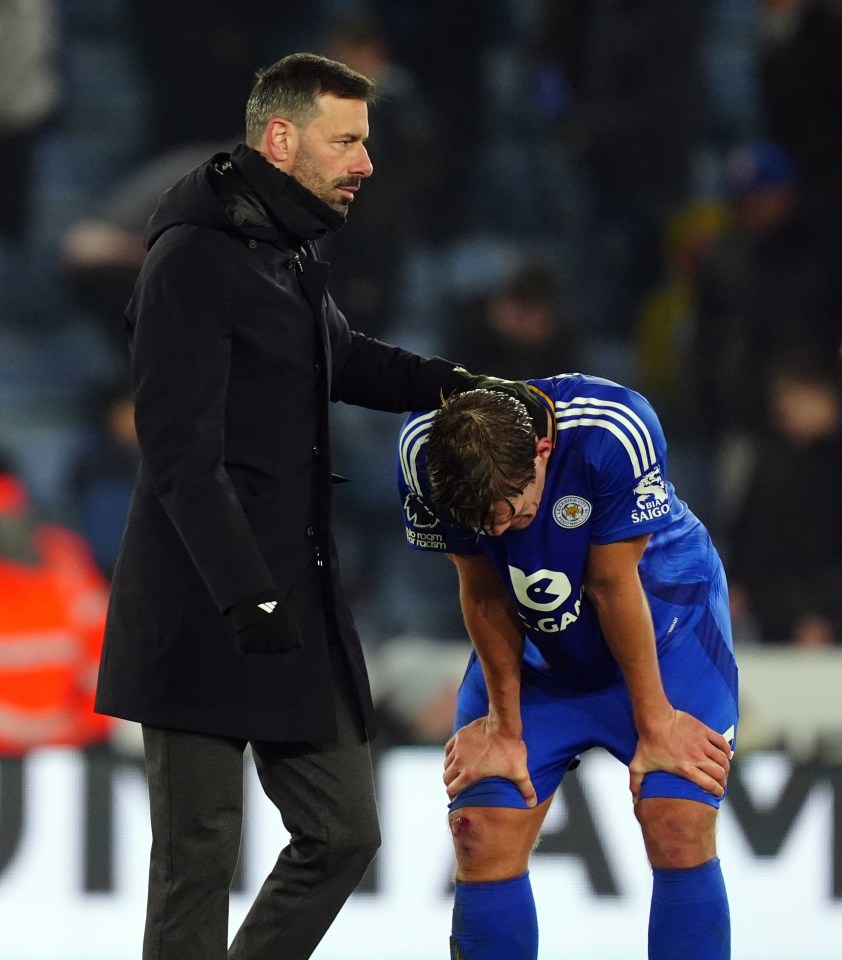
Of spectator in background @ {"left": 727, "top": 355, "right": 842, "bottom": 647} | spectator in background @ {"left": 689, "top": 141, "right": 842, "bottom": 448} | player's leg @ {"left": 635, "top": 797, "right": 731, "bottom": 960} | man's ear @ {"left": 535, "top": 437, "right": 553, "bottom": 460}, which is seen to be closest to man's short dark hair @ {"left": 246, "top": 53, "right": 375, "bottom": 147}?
man's ear @ {"left": 535, "top": 437, "right": 553, "bottom": 460}

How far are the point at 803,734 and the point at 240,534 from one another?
2872 millimetres

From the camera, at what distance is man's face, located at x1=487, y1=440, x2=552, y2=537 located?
2473 mm

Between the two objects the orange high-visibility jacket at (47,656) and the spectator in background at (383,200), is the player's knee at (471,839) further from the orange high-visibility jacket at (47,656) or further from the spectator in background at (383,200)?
the spectator in background at (383,200)

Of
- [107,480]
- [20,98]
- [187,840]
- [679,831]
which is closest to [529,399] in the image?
[679,831]

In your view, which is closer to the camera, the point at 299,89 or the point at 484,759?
the point at 299,89

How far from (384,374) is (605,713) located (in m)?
0.70

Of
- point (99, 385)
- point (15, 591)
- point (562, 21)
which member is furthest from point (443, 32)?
point (15, 591)

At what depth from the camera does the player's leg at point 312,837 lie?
8.59 ft

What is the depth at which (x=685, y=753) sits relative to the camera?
269 centimetres

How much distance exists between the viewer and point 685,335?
6059 mm

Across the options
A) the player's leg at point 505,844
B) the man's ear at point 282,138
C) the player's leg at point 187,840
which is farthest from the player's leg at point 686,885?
the man's ear at point 282,138

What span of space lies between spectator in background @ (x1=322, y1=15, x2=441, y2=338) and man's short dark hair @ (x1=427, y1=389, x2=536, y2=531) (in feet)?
10.8

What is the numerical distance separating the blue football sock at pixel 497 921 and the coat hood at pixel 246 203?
1119 millimetres

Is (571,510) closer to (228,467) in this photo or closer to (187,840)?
(228,467)
